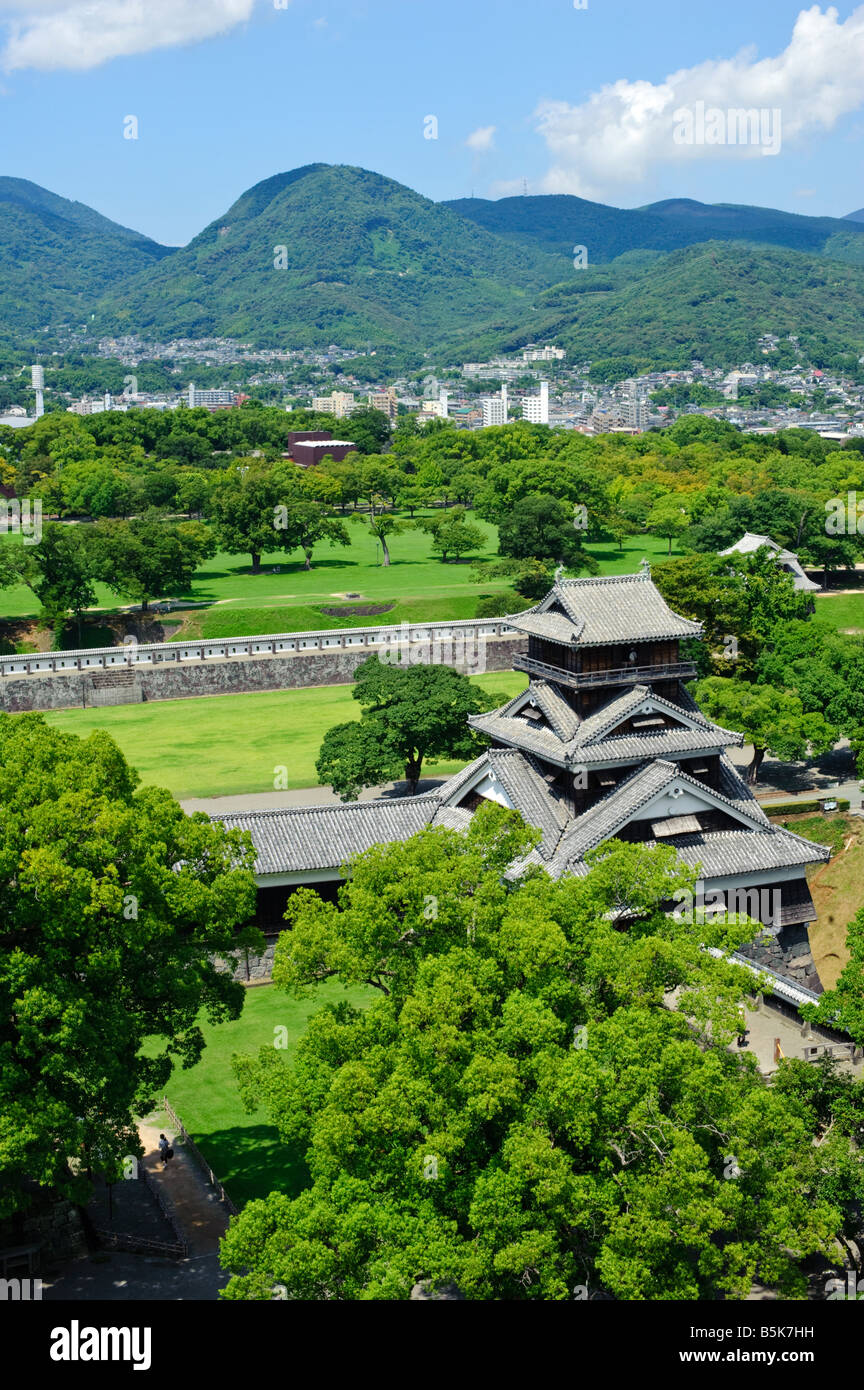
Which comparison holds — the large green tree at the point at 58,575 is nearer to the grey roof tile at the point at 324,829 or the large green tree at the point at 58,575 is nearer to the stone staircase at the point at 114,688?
the stone staircase at the point at 114,688

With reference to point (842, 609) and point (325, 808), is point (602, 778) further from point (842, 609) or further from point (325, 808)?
point (842, 609)

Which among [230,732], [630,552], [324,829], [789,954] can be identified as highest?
[630,552]

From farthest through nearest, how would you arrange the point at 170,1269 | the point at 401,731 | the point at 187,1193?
the point at 401,731
the point at 187,1193
the point at 170,1269

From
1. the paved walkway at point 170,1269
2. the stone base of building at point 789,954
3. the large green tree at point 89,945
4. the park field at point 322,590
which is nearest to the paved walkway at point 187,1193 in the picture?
the paved walkway at point 170,1269

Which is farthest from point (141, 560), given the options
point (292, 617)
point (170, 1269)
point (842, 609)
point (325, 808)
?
point (170, 1269)

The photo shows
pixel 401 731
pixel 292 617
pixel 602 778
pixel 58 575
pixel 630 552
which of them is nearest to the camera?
pixel 602 778

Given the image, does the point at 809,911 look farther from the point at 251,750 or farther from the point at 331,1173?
the point at 251,750

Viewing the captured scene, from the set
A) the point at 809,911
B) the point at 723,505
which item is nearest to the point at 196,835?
the point at 809,911
